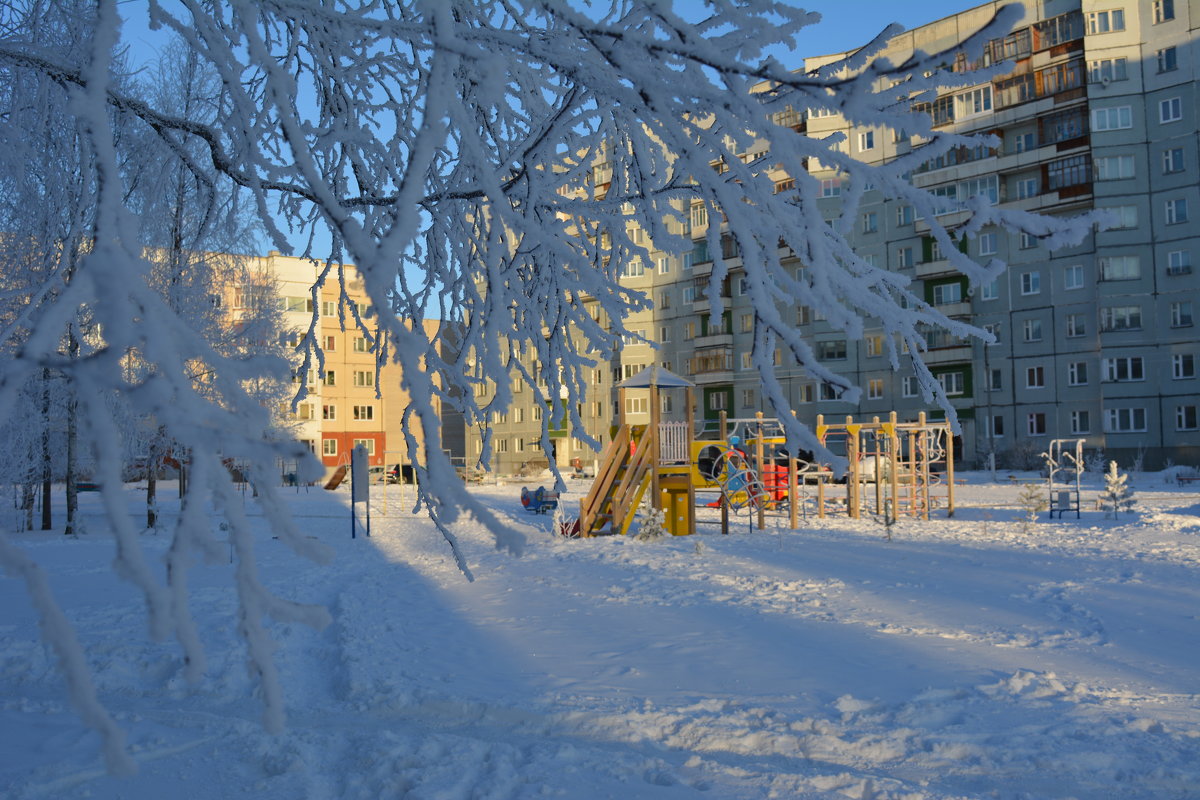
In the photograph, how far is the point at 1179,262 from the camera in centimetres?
3650

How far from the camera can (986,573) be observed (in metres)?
10.7

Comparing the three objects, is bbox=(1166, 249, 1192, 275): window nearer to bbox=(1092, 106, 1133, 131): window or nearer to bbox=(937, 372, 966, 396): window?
bbox=(1092, 106, 1133, 131): window

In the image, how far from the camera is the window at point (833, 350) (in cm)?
4475

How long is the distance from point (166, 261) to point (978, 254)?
34.2 m

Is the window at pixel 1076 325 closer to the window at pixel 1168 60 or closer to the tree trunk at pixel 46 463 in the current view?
the window at pixel 1168 60

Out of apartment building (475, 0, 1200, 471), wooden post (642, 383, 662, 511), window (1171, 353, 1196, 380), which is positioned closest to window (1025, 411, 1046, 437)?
apartment building (475, 0, 1200, 471)

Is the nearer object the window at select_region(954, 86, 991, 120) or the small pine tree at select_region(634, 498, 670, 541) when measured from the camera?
the small pine tree at select_region(634, 498, 670, 541)

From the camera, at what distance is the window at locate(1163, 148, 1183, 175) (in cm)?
3653

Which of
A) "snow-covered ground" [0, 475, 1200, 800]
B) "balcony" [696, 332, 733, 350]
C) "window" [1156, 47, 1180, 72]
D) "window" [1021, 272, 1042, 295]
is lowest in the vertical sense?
"snow-covered ground" [0, 475, 1200, 800]

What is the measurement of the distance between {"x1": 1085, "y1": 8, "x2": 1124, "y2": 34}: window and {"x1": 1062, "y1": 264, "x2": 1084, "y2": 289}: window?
9.90m

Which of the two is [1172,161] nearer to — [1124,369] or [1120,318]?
[1120,318]

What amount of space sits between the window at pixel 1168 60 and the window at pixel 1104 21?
2.02 meters

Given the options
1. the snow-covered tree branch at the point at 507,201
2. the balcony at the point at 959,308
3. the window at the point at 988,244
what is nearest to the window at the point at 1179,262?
the window at the point at 988,244

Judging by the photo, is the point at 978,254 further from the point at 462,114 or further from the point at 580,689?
the point at 462,114
